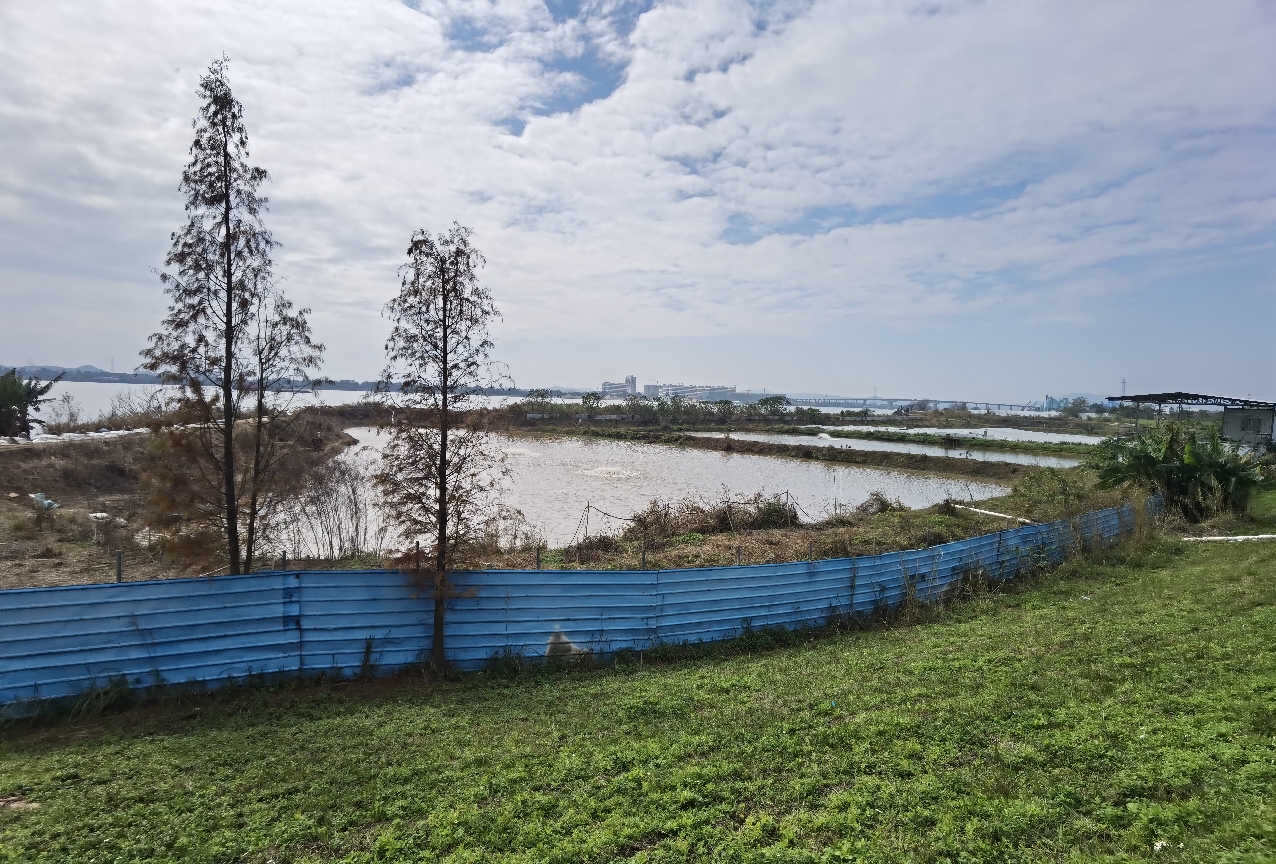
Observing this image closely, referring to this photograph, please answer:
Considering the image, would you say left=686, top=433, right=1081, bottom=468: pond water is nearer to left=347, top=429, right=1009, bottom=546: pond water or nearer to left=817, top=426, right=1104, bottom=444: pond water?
left=347, top=429, right=1009, bottom=546: pond water

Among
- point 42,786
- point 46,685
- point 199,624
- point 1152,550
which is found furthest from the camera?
point 1152,550

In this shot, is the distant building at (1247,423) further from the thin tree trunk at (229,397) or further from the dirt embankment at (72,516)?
the dirt embankment at (72,516)

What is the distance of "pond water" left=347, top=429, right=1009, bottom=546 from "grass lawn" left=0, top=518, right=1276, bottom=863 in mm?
9867

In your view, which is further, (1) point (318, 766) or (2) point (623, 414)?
(2) point (623, 414)

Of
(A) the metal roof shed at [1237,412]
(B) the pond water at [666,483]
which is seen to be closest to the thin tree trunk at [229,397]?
(B) the pond water at [666,483]

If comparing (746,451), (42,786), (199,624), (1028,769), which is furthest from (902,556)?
(746,451)

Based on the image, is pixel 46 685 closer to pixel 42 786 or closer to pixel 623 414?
pixel 42 786

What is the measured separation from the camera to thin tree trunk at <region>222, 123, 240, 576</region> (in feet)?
26.0

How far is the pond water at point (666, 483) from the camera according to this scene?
20750mm

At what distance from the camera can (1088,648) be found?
6.64 metres

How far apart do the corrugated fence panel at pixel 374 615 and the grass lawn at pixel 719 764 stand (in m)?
0.45

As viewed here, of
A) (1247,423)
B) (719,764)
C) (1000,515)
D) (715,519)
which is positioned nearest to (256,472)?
(719,764)

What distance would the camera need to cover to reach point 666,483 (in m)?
28.5

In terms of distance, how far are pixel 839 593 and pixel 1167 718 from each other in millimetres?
4878
